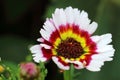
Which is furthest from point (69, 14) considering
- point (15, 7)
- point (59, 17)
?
point (15, 7)

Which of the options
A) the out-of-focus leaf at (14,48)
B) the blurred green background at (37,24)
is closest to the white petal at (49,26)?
the blurred green background at (37,24)

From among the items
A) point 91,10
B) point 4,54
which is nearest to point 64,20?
point 91,10

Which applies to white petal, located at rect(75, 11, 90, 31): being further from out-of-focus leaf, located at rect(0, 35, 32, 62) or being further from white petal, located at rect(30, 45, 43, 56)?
out-of-focus leaf, located at rect(0, 35, 32, 62)

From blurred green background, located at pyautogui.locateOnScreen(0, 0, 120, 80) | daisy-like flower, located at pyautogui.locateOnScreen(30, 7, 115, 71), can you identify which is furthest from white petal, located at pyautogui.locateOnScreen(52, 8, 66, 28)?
blurred green background, located at pyautogui.locateOnScreen(0, 0, 120, 80)

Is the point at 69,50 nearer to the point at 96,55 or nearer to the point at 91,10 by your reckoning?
the point at 96,55

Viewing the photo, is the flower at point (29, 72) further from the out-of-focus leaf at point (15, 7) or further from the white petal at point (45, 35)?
the out-of-focus leaf at point (15, 7)
